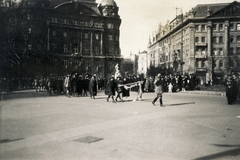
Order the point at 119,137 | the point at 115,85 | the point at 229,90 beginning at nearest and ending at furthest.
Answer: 1. the point at 119,137
2. the point at 229,90
3. the point at 115,85

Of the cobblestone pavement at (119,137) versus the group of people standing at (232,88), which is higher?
the group of people standing at (232,88)

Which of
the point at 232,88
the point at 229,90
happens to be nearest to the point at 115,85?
the point at 229,90

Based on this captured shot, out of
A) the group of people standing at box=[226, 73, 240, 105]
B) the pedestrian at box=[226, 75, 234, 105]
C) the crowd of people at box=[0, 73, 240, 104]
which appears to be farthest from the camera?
the crowd of people at box=[0, 73, 240, 104]

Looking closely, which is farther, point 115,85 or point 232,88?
point 115,85

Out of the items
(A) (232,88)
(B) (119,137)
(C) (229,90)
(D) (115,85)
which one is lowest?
(B) (119,137)

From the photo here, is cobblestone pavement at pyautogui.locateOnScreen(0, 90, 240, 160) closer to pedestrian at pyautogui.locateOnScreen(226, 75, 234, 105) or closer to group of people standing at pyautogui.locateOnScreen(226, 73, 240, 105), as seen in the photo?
group of people standing at pyautogui.locateOnScreen(226, 73, 240, 105)

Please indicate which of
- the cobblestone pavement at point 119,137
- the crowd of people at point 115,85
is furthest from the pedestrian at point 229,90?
the cobblestone pavement at point 119,137

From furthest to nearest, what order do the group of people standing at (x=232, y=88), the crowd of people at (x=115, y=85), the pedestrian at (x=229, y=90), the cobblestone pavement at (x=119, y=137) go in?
the crowd of people at (x=115, y=85)
the pedestrian at (x=229, y=90)
the group of people standing at (x=232, y=88)
the cobblestone pavement at (x=119, y=137)

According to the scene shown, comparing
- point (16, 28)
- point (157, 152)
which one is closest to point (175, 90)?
point (16, 28)

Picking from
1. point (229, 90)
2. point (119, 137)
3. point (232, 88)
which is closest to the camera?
point (119, 137)

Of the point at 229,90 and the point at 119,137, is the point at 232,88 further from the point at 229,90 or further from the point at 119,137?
the point at 119,137

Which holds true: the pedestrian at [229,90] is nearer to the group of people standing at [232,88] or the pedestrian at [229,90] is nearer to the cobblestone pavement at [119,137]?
the group of people standing at [232,88]

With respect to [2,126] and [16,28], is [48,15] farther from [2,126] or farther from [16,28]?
[2,126]

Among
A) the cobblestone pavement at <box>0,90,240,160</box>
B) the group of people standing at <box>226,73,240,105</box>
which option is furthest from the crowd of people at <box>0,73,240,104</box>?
the cobblestone pavement at <box>0,90,240,160</box>
